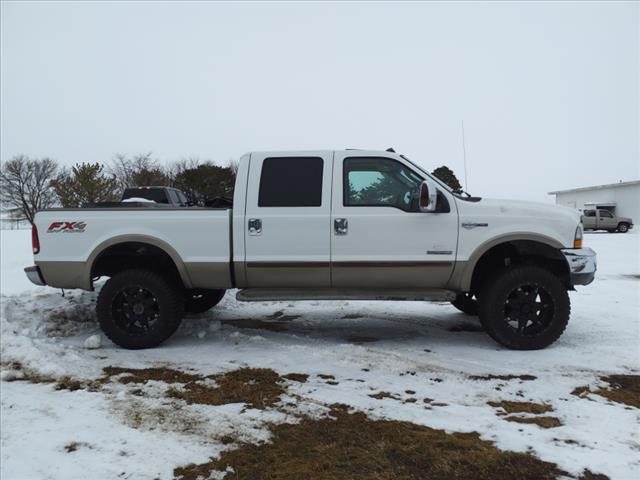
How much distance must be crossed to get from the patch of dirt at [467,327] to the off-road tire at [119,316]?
3161 mm

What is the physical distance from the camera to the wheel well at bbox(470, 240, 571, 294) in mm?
4938

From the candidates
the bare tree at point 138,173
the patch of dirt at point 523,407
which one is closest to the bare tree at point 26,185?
the bare tree at point 138,173

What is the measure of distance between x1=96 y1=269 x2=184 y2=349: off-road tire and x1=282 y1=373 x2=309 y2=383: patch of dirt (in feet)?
5.01

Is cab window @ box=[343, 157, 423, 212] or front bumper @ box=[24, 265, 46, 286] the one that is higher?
cab window @ box=[343, 157, 423, 212]

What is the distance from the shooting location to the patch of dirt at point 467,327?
562cm

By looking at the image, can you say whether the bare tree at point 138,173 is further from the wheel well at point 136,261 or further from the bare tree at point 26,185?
the wheel well at point 136,261

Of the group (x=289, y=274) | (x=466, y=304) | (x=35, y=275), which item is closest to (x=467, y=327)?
(x=466, y=304)

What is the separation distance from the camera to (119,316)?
496cm

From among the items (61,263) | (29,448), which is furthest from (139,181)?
(29,448)

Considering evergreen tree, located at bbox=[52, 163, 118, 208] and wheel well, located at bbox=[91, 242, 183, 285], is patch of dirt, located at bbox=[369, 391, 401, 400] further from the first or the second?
evergreen tree, located at bbox=[52, 163, 118, 208]

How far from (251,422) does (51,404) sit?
1.55 m

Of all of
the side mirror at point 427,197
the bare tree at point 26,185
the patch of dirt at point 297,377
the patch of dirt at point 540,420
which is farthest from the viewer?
the bare tree at point 26,185

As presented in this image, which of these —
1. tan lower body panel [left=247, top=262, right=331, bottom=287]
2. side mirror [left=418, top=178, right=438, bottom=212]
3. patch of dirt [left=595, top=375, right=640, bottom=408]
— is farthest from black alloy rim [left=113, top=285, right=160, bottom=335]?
patch of dirt [left=595, top=375, right=640, bottom=408]

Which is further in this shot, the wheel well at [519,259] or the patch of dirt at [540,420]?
the wheel well at [519,259]
